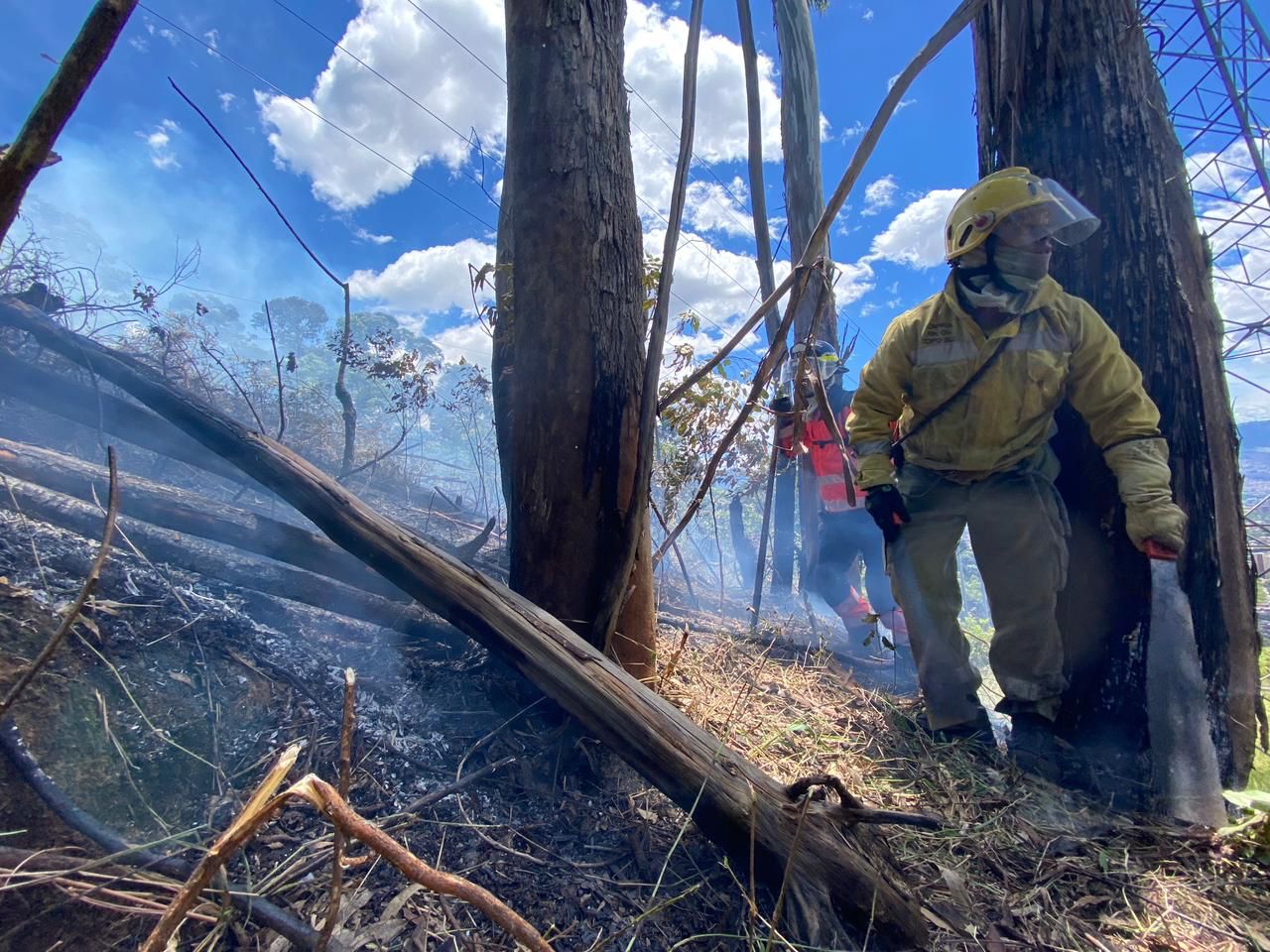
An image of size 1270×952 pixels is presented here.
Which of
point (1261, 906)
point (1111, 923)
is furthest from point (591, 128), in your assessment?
point (1261, 906)

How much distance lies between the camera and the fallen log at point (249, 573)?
7.43 ft

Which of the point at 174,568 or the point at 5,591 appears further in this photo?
the point at 174,568

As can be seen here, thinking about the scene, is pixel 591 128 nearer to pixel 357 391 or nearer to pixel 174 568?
pixel 174 568

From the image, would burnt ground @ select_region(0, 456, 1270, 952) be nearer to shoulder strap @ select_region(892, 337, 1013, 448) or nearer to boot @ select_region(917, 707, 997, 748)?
boot @ select_region(917, 707, 997, 748)

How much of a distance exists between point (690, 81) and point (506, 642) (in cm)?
225

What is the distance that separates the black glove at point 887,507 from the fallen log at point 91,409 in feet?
9.53

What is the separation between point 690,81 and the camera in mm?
2369

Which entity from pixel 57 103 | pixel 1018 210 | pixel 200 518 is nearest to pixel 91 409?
pixel 200 518

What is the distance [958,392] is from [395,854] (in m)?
2.57

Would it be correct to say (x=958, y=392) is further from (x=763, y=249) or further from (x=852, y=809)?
(x=763, y=249)

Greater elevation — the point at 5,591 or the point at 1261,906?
the point at 5,591

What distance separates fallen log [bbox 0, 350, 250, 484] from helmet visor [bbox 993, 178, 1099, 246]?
3.52 m

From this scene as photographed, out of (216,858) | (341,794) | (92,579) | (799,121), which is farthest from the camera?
(799,121)

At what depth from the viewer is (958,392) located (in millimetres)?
2488
